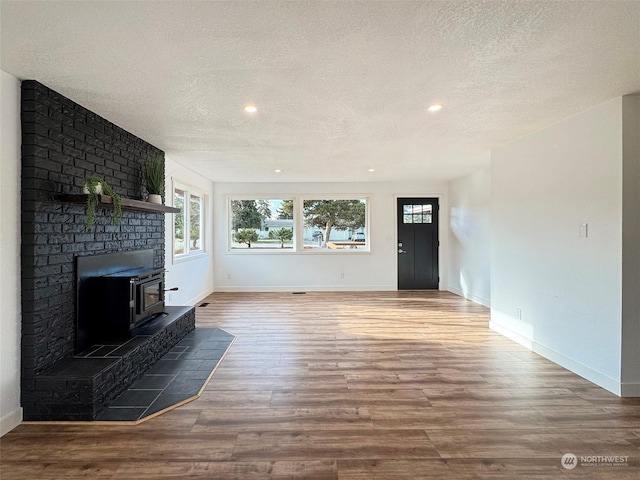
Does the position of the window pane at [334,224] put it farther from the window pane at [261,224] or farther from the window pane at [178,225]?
the window pane at [178,225]

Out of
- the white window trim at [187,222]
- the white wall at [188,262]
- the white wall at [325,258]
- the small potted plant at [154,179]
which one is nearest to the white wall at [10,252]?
the small potted plant at [154,179]

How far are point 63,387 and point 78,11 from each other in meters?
2.26

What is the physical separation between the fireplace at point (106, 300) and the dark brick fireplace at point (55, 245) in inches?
2.9

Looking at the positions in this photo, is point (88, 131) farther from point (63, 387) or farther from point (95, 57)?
point (63, 387)

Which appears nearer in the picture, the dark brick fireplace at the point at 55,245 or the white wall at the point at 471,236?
the dark brick fireplace at the point at 55,245

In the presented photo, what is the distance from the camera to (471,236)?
604 centimetres

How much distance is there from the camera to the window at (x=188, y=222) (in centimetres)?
518

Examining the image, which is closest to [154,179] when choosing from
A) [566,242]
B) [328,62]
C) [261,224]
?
[328,62]

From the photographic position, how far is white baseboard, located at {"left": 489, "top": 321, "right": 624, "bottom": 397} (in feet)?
8.23

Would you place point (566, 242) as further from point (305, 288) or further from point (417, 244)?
point (305, 288)

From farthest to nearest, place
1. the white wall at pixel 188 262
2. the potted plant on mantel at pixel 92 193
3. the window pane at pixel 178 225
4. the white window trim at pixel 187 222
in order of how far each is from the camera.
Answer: the window pane at pixel 178 225
the white window trim at pixel 187 222
the white wall at pixel 188 262
the potted plant on mantel at pixel 92 193

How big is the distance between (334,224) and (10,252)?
18.5ft

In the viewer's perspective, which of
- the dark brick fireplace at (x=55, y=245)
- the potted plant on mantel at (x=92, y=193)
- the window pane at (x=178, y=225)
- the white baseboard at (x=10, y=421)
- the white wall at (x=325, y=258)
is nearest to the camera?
the white baseboard at (x=10, y=421)

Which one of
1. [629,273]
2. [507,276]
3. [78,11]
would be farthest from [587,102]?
[78,11]
